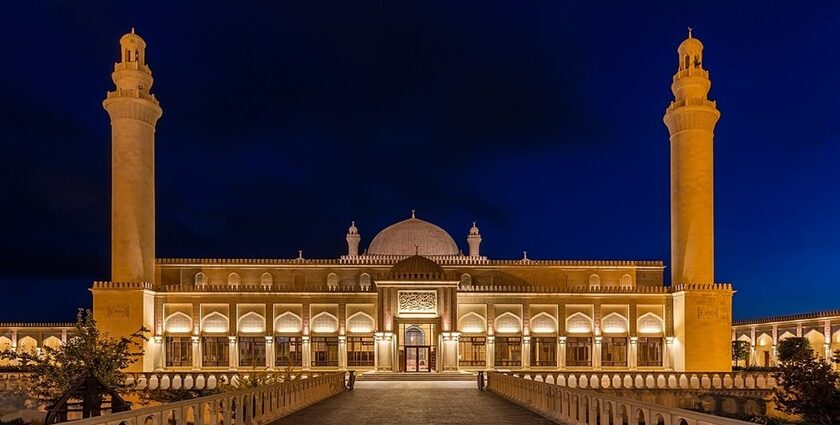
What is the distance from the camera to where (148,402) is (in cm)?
2620

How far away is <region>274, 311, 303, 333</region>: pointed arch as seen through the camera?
36.1 metres

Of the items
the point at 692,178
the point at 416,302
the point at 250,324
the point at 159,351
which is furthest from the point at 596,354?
the point at 159,351

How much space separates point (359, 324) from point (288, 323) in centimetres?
313

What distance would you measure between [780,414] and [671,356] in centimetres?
779

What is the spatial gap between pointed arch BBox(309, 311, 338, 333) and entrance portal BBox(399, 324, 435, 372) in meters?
3.45

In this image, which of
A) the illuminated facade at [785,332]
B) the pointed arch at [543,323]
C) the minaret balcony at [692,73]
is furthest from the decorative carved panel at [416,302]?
the illuminated facade at [785,332]

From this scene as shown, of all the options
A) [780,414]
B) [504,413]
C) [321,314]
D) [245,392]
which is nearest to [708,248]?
[780,414]

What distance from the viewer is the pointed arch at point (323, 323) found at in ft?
118

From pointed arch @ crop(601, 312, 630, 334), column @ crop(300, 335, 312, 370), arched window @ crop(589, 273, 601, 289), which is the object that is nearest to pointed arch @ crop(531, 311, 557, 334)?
pointed arch @ crop(601, 312, 630, 334)

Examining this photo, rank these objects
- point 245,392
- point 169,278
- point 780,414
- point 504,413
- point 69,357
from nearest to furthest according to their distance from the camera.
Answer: point 245,392, point 504,413, point 69,357, point 780,414, point 169,278

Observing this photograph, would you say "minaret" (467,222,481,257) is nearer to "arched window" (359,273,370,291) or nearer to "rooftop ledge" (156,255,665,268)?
"rooftop ledge" (156,255,665,268)

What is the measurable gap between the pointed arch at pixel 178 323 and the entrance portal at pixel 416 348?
942cm

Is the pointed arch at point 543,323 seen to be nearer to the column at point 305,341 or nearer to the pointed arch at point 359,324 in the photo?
the pointed arch at point 359,324

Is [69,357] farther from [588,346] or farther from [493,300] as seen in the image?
[588,346]
